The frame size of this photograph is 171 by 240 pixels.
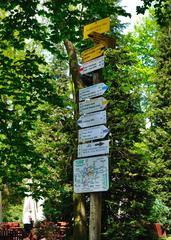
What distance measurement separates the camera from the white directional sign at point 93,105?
17.5 ft

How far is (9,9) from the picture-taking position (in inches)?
330

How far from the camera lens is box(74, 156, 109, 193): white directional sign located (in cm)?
502

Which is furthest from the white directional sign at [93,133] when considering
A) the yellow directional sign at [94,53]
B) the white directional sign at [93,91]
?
the yellow directional sign at [94,53]

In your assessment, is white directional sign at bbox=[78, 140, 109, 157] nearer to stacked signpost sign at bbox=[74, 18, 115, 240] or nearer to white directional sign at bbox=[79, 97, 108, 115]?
stacked signpost sign at bbox=[74, 18, 115, 240]

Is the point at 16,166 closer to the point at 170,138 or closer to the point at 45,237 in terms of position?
the point at 45,237

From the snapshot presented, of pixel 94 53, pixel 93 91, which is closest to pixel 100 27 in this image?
pixel 94 53

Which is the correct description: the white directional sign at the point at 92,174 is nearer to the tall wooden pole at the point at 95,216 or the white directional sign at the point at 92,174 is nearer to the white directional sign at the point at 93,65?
the tall wooden pole at the point at 95,216

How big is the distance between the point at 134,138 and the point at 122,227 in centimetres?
339

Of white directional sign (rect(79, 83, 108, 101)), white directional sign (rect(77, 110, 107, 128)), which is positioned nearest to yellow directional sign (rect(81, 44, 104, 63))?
white directional sign (rect(79, 83, 108, 101))

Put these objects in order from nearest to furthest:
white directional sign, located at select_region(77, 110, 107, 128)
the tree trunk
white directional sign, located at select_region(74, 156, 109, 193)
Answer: white directional sign, located at select_region(74, 156, 109, 193), white directional sign, located at select_region(77, 110, 107, 128), the tree trunk

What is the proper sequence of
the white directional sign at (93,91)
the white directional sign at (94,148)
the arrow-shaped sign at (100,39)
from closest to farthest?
the white directional sign at (94,148), the white directional sign at (93,91), the arrow-shaped sign at (100,39)

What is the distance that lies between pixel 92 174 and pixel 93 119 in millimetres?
673

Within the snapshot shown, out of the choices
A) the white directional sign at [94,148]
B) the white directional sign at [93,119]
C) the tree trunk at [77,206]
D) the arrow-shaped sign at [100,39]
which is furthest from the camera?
the tree trunk at [77,206]

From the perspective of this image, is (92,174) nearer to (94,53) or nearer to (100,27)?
(94,53)
